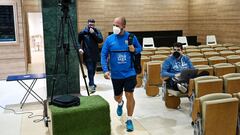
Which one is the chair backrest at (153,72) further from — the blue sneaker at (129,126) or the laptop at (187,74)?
the blue sneaker at (129,126)

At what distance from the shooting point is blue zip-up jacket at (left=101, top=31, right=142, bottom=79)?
398 cm

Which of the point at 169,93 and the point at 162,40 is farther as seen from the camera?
the point at 162,40

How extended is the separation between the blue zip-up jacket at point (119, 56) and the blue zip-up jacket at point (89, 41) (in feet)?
8.74

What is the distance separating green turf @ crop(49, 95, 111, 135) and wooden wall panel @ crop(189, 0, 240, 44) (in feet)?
28.0

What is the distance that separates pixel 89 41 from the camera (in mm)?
6680

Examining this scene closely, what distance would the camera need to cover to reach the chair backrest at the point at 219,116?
2.98 meters

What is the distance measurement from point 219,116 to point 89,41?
4251 millimetres

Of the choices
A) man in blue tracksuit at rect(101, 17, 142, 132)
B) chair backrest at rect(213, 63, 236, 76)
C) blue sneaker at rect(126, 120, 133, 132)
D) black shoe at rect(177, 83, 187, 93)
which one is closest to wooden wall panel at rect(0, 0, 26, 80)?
man in blue tracksuit at rect(101, 17, 142, 132)

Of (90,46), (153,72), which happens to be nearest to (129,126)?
(153,72)

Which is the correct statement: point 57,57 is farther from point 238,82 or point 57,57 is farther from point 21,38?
point 21,38

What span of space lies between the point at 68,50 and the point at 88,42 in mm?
2560

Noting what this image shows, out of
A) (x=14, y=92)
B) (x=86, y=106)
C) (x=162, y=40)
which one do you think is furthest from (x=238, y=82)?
(x=162, y=40)

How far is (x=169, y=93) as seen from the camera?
16.3ft

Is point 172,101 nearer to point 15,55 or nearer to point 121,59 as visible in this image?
point 121,59
